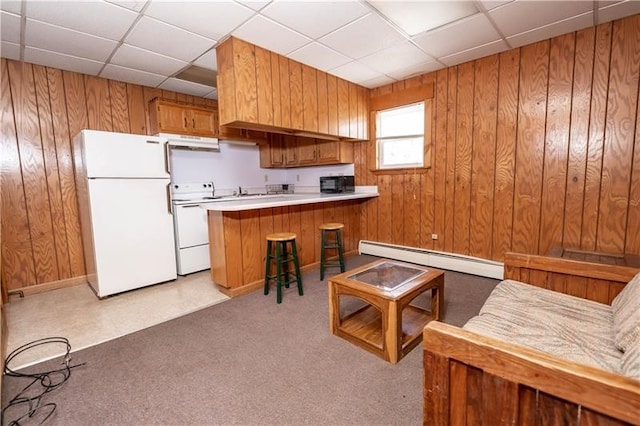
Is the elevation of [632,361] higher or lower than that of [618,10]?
lower

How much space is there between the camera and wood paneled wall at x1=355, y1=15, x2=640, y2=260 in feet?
8.66

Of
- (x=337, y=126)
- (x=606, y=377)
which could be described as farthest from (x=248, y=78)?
(x=606, y=377)

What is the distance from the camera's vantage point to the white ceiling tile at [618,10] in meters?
2.34

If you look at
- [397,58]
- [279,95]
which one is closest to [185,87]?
[279,95]

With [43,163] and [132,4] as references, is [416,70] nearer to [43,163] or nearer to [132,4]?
[132,4]

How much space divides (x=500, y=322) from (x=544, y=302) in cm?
45

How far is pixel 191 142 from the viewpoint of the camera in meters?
4.18

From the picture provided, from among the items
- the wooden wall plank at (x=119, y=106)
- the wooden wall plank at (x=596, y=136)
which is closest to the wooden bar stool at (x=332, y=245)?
the wooden wall plank at (x=596, y=136)

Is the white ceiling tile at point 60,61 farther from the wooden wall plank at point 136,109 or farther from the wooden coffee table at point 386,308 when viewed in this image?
the wooden coffee table at point 386,308

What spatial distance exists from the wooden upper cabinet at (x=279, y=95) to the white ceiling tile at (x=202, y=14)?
0.81 feet

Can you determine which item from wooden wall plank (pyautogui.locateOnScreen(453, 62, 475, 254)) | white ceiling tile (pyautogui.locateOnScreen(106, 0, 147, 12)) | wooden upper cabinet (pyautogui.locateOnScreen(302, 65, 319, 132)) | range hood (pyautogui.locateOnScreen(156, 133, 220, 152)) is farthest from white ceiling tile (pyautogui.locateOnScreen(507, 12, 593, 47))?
range hood (pyautogui.locateOnScreen(156, 133, 220, 152))

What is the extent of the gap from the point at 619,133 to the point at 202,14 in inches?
150

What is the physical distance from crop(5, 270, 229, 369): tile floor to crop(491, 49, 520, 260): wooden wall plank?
3.21 m

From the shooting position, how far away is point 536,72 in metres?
3.01
